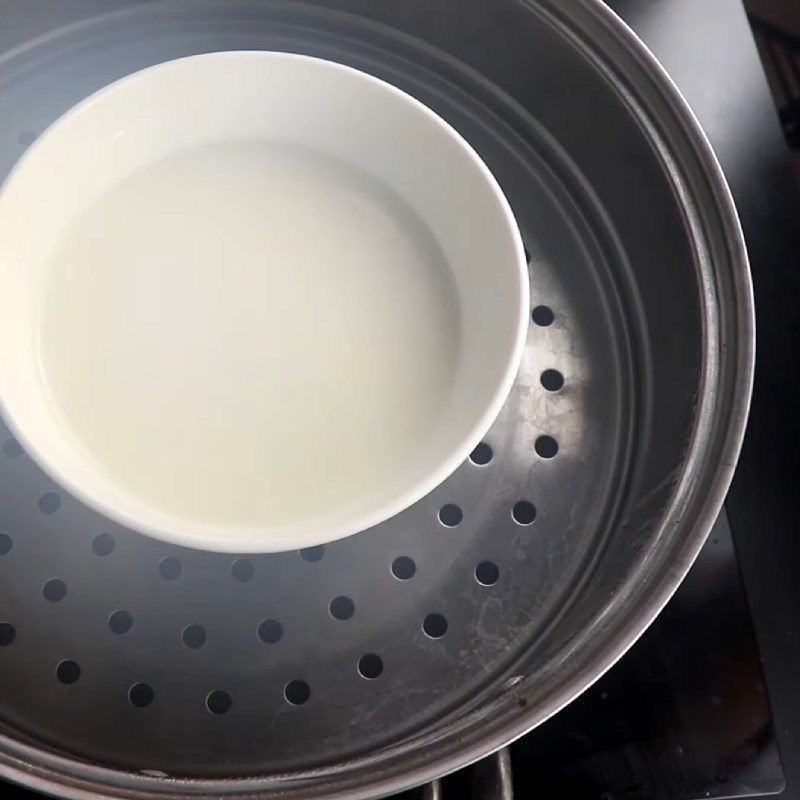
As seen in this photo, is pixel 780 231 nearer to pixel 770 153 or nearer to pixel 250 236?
pixel 770 153

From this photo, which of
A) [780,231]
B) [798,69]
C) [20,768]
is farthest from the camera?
[798,69]

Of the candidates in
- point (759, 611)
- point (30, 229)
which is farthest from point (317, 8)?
point (759, 611)

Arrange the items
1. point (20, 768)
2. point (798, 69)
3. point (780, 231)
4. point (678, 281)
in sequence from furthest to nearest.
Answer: point (798, 69) → point (780, 231) → point (678, 281) → point (20, 768)

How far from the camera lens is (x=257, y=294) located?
39 centimetres

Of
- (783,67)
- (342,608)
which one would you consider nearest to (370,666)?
(342,608)

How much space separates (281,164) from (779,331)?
312mm

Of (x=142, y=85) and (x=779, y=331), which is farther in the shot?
(x=779, y=331)

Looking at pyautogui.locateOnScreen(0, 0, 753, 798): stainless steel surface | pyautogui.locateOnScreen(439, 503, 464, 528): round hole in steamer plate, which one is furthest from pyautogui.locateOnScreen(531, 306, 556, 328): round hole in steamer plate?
pyautogui.locateOnScreen(439, 503, 464, 528): round hole in steamer plate

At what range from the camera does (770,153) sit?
0.52m

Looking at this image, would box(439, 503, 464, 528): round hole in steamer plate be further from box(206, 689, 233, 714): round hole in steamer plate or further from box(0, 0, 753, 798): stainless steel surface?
box(206, 689, 233, 714): round hole in steamer plate

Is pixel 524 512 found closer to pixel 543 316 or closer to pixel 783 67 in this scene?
pixel 543 316

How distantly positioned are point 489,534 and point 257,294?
17 cm

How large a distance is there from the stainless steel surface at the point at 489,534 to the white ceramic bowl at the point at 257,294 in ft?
0.17

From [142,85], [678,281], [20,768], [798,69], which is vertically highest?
[798,69]
